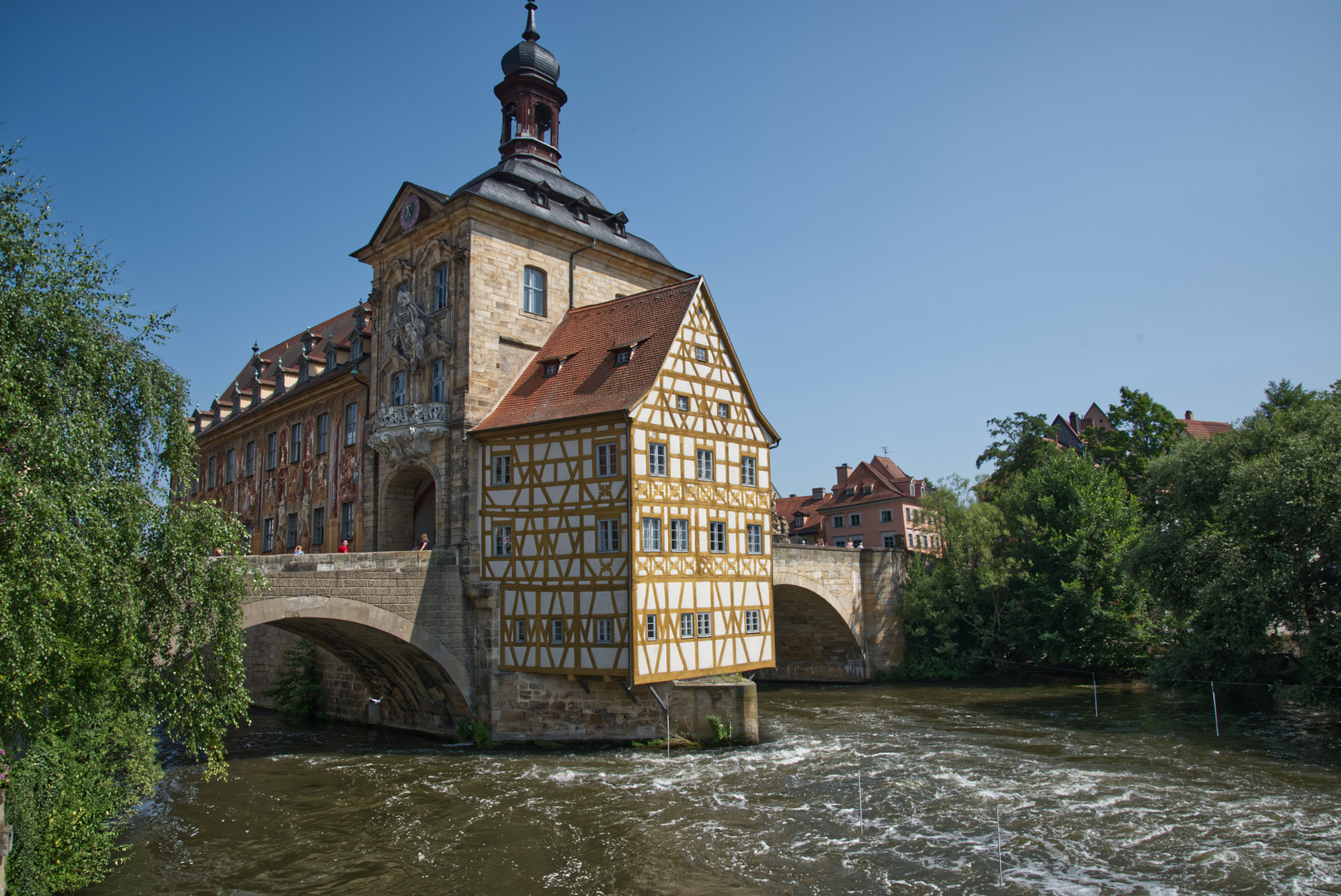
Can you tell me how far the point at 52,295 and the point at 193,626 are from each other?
14.3 ft

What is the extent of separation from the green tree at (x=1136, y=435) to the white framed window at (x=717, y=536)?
879 inches

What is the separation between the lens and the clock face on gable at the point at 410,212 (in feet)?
79.8

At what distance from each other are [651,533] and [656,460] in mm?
1670

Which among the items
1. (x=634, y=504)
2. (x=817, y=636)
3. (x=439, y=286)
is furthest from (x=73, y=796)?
(x=817, y=636)

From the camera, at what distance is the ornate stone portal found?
22.4 m

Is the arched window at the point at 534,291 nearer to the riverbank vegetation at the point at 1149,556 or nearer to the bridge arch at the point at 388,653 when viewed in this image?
the bridge arch at the point at 388,653

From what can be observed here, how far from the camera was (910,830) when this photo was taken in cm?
1441

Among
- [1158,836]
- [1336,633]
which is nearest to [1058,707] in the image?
[1336,633]

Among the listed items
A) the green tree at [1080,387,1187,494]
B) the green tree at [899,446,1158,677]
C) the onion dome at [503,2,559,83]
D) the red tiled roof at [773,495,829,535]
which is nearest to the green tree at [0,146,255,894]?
the onion dome at [503,2,559,83]

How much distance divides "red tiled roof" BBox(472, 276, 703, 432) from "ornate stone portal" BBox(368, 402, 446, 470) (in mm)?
1232

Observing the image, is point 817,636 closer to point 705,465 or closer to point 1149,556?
point 1149,556

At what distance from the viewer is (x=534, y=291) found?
24.2 meters

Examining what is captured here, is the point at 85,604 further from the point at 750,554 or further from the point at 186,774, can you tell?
the point at 750,554

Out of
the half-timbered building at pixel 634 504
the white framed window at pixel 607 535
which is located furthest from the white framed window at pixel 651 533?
the white framed window at pixel 607 535
